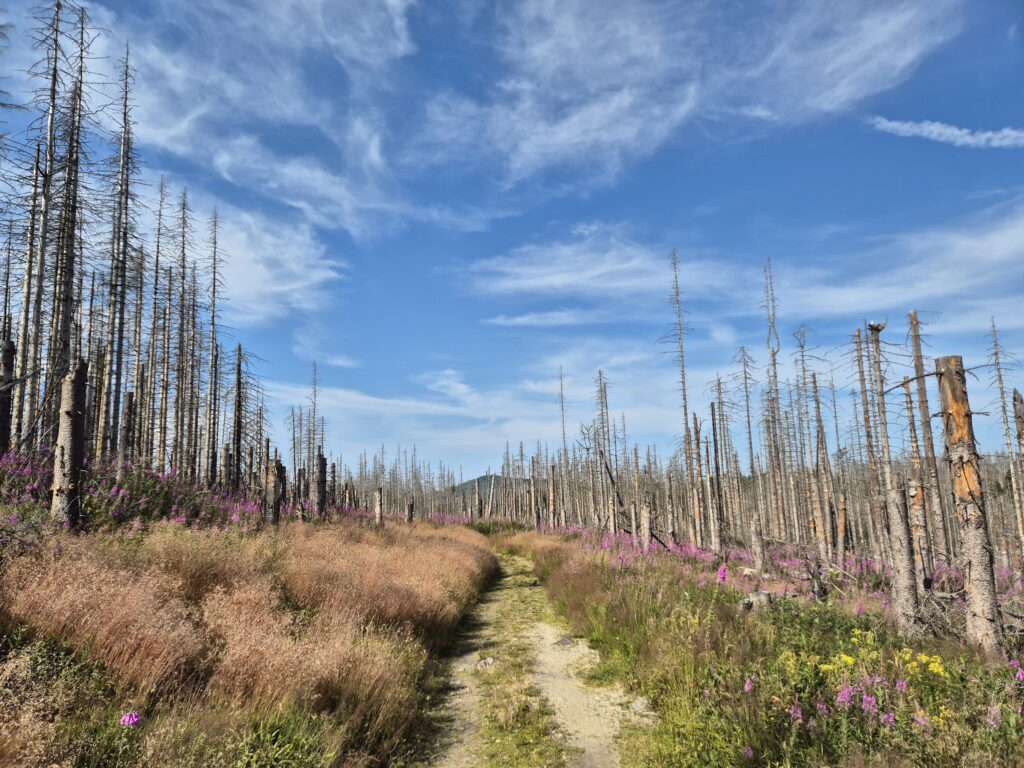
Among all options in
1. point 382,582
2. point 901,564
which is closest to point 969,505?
point 901,564

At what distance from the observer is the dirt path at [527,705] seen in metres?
5.25

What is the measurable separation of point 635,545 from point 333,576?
10.7m

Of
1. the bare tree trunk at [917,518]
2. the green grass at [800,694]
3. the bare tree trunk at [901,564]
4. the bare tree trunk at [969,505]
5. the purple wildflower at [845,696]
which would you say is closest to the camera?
the green grass at [800,694]

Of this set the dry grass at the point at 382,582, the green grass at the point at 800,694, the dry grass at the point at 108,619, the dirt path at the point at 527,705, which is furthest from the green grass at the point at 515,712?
the dry grass at the point at 108,619

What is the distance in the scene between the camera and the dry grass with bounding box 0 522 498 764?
4102 millimetres

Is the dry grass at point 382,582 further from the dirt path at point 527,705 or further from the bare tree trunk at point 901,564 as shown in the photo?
the bare tree trunk at point 901,564

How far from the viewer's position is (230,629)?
5363 millimetres

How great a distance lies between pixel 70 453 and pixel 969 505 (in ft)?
42.3

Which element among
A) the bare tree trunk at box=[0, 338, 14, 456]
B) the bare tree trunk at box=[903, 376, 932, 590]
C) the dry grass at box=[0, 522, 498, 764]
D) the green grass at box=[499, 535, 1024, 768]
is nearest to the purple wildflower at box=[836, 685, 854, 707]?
the green grass at box=[499, 535, 1024, 768]

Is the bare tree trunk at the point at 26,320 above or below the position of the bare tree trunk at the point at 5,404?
above

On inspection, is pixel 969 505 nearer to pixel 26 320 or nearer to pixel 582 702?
pixel 582 702

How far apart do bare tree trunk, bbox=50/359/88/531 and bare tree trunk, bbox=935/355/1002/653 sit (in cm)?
1254

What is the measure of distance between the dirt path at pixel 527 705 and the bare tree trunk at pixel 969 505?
5.05m

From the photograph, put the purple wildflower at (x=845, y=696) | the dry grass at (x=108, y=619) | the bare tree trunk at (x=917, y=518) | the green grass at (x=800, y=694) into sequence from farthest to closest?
the bare tree trunk at (x=917, y=518), the purple wildflower at (x=845, y=696), the dry grass at (x=108, y=619), the green grass at (x=800, y=694)
